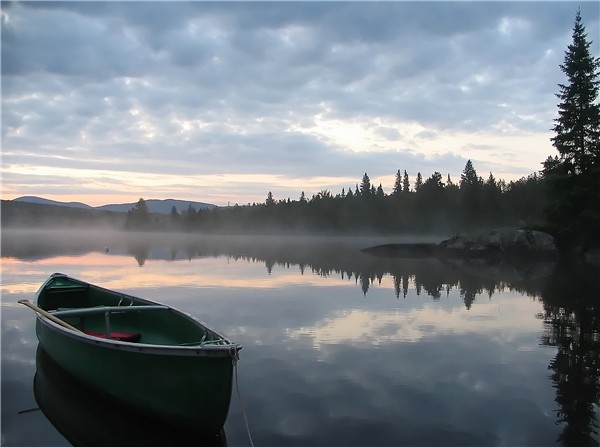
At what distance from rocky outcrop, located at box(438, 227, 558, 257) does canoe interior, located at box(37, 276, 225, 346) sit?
135ft

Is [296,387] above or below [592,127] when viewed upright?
below

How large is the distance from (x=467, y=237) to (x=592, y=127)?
15610 mm

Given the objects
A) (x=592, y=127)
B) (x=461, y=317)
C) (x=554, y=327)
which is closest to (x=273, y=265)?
(x=461, y=317)

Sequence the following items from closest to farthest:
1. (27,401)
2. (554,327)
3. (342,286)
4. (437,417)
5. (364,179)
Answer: (437,417), (27,401), (554,327), (342,286), (364,179)

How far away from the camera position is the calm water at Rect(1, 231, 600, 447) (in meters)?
7.63

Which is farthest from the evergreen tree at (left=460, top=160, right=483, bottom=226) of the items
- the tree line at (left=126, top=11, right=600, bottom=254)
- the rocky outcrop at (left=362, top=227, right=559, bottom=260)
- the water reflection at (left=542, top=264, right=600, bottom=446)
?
the water reflection at (left=542, top=264, right=600, bottom=446)

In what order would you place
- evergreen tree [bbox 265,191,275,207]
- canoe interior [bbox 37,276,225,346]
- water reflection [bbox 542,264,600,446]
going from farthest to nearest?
evergreen tree [bbox 265,191,275,207] → canoe interior [bbox 37,276,225,346] → water reflection [bbox 542,264,600,446]

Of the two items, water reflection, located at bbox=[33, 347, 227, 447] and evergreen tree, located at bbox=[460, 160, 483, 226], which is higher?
evergreen tree, located at bbox=[460, 160, 483, 226]

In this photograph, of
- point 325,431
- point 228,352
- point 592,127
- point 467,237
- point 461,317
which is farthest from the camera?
point 467,237

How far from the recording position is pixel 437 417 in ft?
26.3

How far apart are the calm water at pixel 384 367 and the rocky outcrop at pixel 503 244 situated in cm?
2426

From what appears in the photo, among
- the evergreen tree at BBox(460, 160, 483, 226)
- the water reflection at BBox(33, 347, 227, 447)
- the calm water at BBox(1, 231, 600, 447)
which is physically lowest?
the water reflection at BBox(33, 347, 227, 447)

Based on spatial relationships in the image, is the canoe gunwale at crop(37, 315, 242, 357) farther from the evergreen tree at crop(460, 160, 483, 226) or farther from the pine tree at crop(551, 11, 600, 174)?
the evergreen tree at crop(460, 160, 483, 226)

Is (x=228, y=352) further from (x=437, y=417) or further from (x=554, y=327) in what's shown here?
(x=554, y=327)
